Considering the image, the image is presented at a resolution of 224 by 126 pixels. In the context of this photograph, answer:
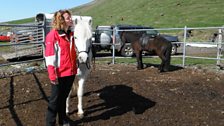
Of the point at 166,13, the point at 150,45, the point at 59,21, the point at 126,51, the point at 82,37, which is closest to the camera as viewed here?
the point at 59,21

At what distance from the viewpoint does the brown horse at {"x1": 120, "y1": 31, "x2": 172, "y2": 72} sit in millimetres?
11266

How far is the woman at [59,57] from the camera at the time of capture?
4914 mm

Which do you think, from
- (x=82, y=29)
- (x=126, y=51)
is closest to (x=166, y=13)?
(x=126, y=51)

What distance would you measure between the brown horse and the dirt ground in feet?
1.87

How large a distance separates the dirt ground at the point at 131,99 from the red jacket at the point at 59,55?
1.11 metres

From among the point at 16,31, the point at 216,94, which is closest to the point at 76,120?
the point at 216,94

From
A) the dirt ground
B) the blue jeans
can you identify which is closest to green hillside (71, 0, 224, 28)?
the dirt ground

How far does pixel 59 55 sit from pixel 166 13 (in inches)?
1584

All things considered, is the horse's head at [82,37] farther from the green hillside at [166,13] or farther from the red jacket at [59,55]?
the green hillside at [166,13]

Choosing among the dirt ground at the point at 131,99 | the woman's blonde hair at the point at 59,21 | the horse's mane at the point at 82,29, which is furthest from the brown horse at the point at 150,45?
the woman's blonde hair at the point at 59,21

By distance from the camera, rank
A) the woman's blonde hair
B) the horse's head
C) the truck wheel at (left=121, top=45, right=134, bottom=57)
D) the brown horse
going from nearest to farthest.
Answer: the woman's blonde hair < the horse's head < the brown horse < the truck wheel at (left=121, top=45, right=134, bottom=57)

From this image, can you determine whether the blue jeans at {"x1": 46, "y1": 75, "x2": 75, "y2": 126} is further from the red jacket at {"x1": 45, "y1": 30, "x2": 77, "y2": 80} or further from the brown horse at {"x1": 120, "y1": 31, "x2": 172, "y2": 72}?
the brown horse at {"x1": 120, "y1": 31, "x2": 172, "y2": 72}

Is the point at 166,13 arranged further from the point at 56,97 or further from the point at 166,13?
the point at 56,97

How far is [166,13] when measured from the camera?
44062 millimetres
